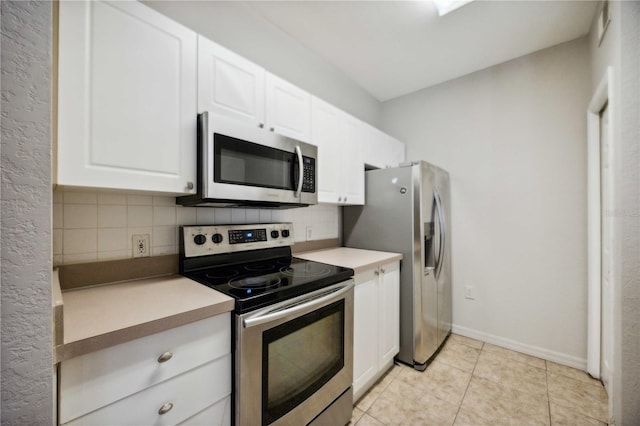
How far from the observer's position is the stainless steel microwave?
4.06 feet

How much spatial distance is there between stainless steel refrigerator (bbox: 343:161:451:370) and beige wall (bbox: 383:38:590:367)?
0.97 ft

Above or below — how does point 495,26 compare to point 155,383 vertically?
above

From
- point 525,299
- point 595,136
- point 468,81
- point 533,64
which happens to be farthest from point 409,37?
point 525,299

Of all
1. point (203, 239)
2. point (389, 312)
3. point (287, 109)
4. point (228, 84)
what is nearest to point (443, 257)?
point (389, 312)

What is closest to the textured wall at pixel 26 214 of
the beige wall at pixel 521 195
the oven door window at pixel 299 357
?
the oven door window at pixel 299 357

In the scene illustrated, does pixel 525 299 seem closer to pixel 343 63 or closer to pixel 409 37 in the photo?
pixel 409 37

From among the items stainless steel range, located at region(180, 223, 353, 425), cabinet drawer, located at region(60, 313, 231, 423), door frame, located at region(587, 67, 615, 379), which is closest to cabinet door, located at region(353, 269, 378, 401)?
stainless steel range, located at region(180, 223, 353, 425)

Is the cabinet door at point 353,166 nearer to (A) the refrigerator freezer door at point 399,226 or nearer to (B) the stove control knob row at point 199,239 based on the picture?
(A) the refrigerator freezer door at point 399,226

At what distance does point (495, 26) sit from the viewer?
1933mm

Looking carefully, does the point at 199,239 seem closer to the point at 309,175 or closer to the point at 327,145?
the point at 309,175

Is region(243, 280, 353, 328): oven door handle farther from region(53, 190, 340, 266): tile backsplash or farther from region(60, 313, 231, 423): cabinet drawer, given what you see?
region(53, 190, 340, 266): tile backsplash

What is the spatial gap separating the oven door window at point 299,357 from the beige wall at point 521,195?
→ 175cm

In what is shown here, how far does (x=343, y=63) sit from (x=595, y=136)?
6.79ft

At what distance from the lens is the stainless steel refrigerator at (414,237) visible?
6.70 ft
